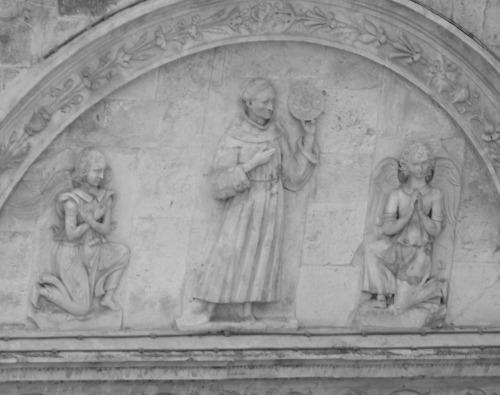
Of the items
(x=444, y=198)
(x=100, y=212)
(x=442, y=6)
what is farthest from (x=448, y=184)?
(x=100, y=212)

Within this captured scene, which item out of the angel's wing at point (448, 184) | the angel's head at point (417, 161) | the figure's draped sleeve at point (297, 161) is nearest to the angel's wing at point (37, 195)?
the figure's draped sleeve at point (297, 161)

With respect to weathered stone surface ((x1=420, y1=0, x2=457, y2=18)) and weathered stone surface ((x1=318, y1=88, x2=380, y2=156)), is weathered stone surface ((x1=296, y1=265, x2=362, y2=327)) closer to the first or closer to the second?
weathered stone surface ((x1=318, y1=88, x2=380, y2=156))

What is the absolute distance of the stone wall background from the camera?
52.6 feet

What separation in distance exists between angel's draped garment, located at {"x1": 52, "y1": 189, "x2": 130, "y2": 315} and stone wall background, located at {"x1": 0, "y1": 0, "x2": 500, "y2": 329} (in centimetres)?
9

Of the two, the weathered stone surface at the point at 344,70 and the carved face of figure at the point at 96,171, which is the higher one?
the weathered stone surface at the point at 344,70

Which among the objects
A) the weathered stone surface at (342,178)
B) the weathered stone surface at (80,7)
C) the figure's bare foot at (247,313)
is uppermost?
the weathered stone surface at (80,7)

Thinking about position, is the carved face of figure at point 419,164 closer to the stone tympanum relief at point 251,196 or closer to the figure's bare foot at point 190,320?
the stone tympanum relief at point 251,196

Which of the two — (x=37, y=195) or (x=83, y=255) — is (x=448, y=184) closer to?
(x=83, y=255)

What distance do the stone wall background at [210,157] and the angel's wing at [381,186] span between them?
0.05 m

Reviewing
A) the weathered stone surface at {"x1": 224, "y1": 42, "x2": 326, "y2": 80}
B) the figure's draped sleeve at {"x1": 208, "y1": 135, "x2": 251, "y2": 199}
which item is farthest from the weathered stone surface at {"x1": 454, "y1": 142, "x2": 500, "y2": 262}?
the figure's draped sleeve at {"x1": 208, "y1": 135, "x2": 251, "y2": 199}

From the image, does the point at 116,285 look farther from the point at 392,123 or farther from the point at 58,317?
the point at 392,123

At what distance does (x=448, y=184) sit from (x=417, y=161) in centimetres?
37

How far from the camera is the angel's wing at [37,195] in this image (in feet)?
52.5

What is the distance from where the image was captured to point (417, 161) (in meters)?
16.6
